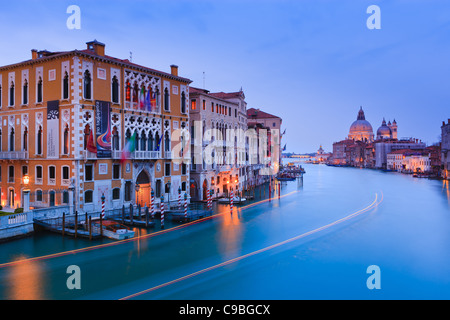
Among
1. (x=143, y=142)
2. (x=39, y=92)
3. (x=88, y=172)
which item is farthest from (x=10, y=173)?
(x=143, y=142)

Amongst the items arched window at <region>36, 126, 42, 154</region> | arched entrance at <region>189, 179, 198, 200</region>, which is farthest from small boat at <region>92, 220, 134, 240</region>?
arched entrance at <region>189, 179, 198, 200</region>

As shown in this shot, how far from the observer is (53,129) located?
2092cm

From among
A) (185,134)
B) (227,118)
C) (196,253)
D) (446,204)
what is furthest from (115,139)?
(446,204)

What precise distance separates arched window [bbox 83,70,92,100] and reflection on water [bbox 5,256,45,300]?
10.1m

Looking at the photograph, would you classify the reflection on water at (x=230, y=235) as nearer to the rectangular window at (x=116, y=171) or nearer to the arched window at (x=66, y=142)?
the rectangular window at (x=116, y=171)

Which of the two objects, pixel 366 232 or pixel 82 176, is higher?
pixel 82 176

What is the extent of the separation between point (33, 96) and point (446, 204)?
36.3 m

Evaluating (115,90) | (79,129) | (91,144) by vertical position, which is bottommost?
(91,144)

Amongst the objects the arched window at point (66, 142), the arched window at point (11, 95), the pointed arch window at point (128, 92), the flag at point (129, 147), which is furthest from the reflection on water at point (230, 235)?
the arched window at point (11, 95)

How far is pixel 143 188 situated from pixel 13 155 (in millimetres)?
8020

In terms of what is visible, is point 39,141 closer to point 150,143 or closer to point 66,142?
point 66,142

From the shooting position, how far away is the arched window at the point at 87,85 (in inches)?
814

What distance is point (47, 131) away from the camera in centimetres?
2117
